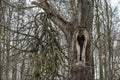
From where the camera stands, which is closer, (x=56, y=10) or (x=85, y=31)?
(x=85, y=31)

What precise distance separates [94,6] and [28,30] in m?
1.24

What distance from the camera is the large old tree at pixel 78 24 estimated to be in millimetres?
4363

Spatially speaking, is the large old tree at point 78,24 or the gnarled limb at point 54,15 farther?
the gnarled limb at point 54,15

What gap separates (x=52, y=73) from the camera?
4.31 metres

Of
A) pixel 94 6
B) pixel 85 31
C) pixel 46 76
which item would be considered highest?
pixel 94 6

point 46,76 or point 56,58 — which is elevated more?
point 56,58

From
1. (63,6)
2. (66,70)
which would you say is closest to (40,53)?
(66,70)

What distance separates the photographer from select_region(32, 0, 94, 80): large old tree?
4.36 m

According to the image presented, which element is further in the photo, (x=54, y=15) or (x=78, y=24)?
(x=54, y=15)

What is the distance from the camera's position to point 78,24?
4551 millimetres

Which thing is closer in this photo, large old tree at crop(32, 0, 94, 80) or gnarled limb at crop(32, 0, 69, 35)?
large old tree at crop(32, 0, 94, 80)

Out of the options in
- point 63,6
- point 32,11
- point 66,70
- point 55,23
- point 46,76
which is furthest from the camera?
point 32,11

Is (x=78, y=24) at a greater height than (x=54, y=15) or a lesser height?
lesser

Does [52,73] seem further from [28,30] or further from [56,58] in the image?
[28,30]
